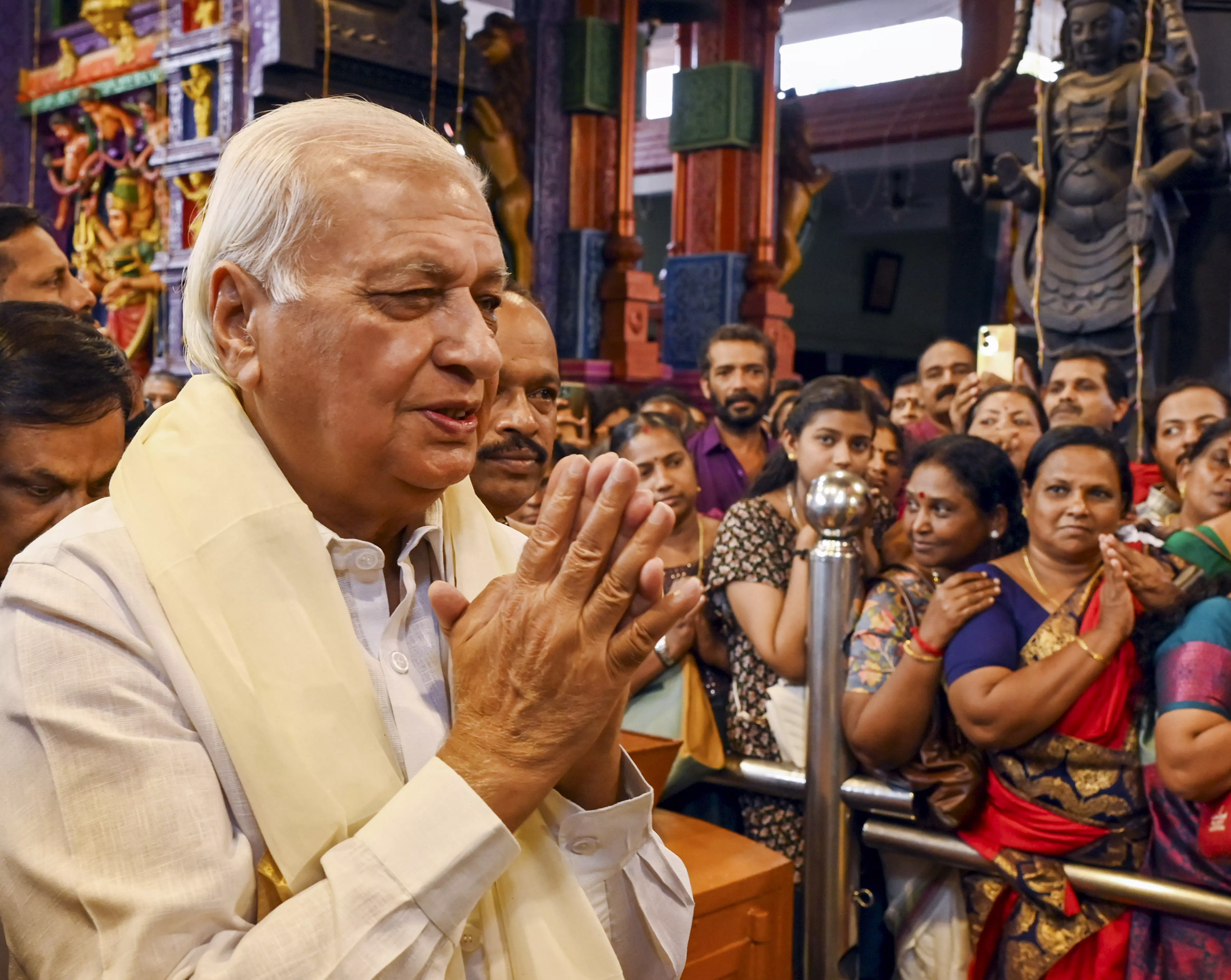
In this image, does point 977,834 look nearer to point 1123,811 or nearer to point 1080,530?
point 1123,811

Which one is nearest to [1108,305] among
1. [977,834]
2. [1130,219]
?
[1130,219]

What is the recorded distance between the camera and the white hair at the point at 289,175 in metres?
1.04

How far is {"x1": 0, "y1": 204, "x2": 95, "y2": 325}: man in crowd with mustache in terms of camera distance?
2504 millimetres

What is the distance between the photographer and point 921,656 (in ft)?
7.48

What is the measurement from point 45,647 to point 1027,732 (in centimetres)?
174

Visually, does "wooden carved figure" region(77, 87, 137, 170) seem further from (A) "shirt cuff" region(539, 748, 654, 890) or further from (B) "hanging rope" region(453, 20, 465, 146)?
(A) "shirt cuff" region(539, 748, 654, 890)

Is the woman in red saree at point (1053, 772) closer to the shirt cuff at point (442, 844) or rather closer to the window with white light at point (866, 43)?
the shirt cuff at point (442, 844)

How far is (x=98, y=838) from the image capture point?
90cm

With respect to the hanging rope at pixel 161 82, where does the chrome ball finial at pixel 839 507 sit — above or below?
below

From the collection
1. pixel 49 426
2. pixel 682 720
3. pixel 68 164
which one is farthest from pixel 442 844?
pixel 68 164

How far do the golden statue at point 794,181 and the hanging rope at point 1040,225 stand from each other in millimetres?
2252

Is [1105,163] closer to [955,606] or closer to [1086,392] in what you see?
[1086,392]

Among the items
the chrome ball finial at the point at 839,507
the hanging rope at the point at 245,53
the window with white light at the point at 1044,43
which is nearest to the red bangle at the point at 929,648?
the chrome ball finial at the point at 839,507

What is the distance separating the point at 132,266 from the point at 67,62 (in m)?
1.49
